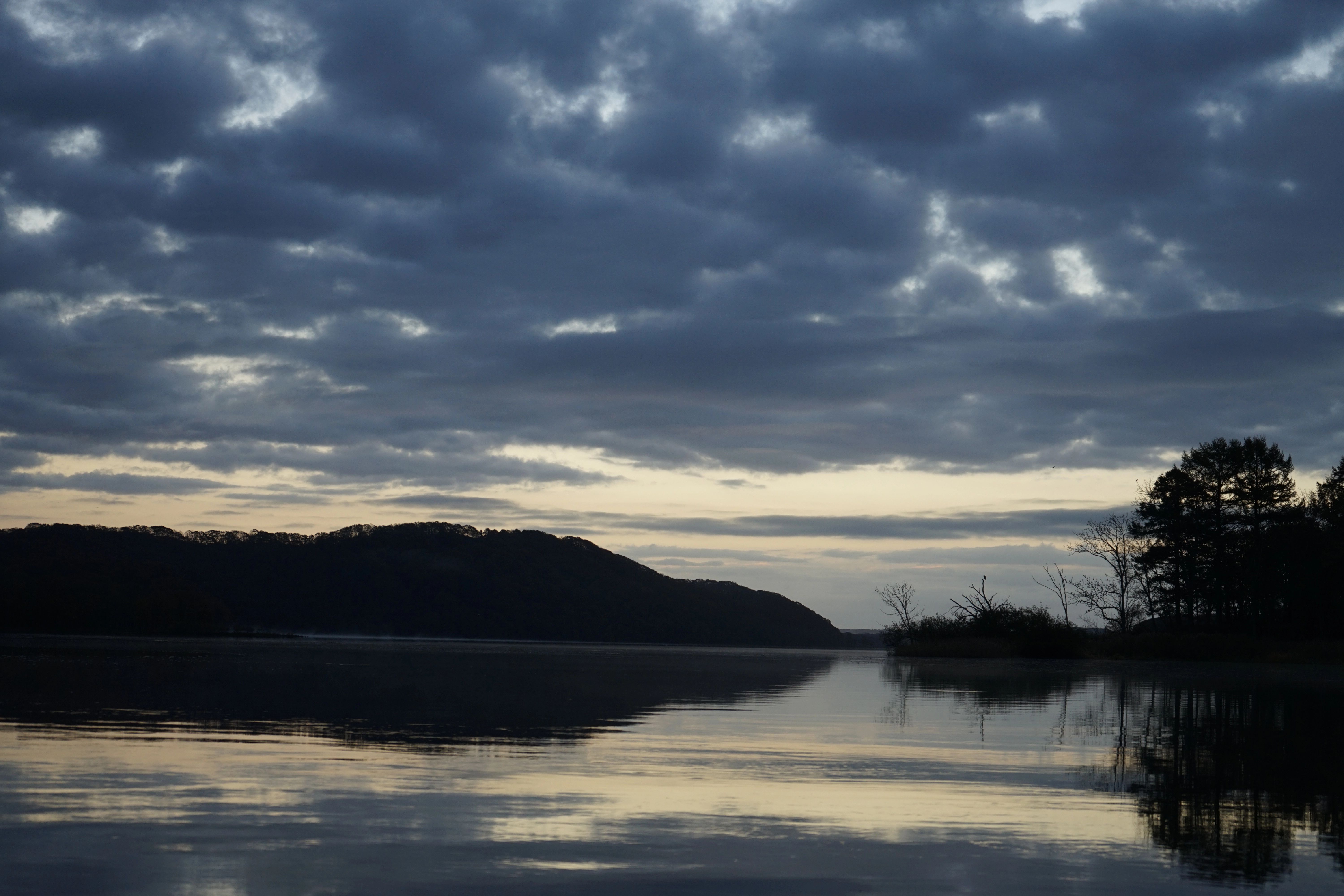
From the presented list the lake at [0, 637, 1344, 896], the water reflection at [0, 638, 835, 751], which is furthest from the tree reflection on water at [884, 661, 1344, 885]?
the water reflection at [0, 638, 835, 751]

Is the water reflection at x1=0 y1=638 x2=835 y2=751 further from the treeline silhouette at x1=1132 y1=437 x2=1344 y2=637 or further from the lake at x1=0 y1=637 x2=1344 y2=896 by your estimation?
the treeline silhouette at x1=1132 y1=437 x2=1344 y2=637

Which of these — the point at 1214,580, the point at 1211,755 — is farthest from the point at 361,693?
the point at 1214,580

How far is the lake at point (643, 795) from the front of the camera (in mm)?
8094

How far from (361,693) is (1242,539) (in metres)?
64.5

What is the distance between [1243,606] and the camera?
75688mm

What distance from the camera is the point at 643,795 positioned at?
1149 centimetres

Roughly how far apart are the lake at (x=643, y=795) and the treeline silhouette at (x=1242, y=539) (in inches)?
1985

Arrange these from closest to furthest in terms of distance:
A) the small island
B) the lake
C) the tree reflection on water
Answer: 1. the lake
2. the tree reflection on water
3. the small island

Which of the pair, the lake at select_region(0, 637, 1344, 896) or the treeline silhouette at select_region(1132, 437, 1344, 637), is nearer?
the lake at select_region(0, 637, 1344, 896)

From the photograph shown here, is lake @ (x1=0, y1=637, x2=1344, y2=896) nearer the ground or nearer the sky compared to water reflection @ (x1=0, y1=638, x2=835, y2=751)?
nearer the sky

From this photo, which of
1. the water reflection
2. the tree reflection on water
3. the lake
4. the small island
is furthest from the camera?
the small island

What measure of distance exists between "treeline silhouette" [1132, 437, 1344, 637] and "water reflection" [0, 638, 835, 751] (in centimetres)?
3318

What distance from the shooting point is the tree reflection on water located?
31.9 feet

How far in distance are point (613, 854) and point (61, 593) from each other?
166102mm
